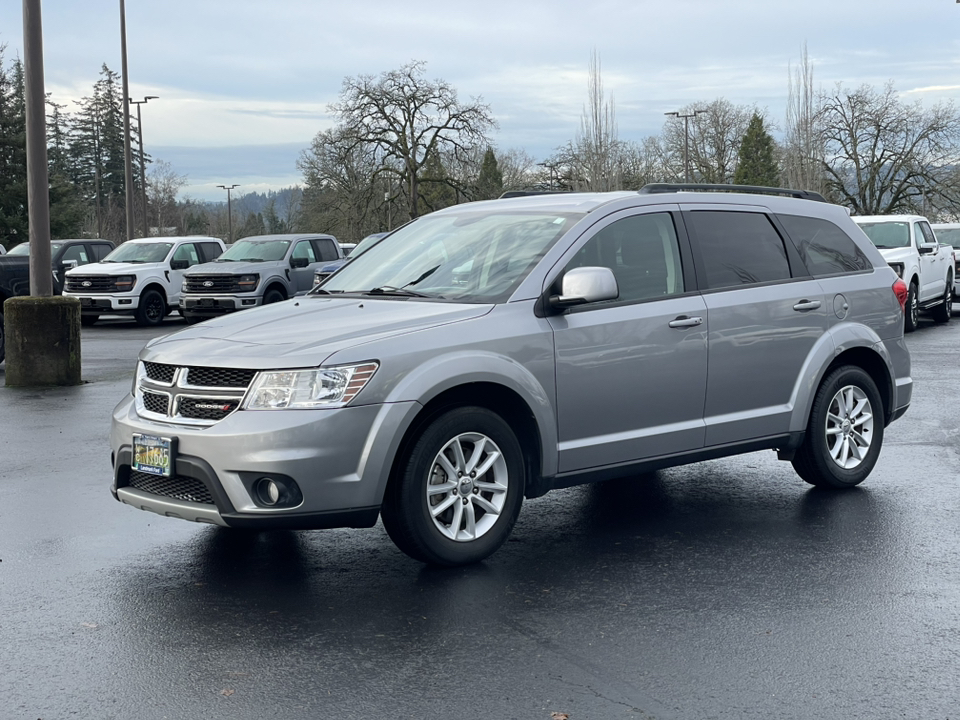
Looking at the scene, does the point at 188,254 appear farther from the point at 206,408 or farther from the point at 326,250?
the point at 206,408

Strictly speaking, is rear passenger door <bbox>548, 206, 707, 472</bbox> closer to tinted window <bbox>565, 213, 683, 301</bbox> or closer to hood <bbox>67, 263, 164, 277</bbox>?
tinted window <bbox>565, 213, 683, 301</bbox>

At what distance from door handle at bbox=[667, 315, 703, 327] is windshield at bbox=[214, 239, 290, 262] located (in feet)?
62.8

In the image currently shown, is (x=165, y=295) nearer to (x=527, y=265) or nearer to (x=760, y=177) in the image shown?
(x=527, y=265)

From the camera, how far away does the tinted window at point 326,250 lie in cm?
2578

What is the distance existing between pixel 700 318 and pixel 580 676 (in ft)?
9.15

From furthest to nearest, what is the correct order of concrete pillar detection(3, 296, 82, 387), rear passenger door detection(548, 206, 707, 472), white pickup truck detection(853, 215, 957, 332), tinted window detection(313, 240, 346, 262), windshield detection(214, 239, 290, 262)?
tinted window detection(313, 240, 346, 262) → windshield detection(214, 239, 290, 262) → white pickup truck detection(853, 215, 957, 332) → concrete pillar detection(3, 296, 82, 387) → rear passenger door detection(548, 206, 707, 472)

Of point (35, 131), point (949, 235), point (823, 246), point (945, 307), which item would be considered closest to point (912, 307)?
point (945, 307)

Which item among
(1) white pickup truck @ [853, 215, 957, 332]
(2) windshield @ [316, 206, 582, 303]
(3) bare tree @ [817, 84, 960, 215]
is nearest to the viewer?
(2) windshield @ [316, 206, 582, 303]

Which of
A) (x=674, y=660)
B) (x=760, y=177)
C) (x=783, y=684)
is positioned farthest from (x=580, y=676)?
(x=760, y=177)

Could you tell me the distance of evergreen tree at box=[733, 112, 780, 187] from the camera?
87812mm

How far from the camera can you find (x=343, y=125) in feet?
173

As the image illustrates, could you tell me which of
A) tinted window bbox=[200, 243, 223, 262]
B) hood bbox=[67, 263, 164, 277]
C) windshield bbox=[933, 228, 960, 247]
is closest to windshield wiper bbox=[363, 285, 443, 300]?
hood bbox=[67, 263, 164, 277]

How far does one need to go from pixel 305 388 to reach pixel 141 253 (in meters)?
21.8

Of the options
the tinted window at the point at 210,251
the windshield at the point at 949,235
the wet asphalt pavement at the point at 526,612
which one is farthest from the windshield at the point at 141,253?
the wet asphalt pavement at the point at 526,612
